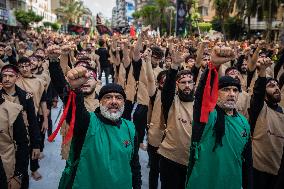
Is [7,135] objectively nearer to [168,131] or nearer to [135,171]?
[135,171]

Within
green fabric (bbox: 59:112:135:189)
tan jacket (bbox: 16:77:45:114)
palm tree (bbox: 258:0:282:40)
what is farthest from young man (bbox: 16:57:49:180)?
palm tree (bbox: 258:0:282:40)

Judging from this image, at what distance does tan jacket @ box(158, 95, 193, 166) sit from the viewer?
14.5 feet

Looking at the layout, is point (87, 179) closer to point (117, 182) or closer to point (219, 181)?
point (117, 182)

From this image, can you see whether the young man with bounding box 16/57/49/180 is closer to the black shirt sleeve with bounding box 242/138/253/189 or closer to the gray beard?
the gray beard

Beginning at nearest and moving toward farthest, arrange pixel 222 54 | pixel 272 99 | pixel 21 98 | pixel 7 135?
pixel 222 54 < pixel 7 135 < pixel 272 99 < pixel 21 98

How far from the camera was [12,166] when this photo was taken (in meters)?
4.10

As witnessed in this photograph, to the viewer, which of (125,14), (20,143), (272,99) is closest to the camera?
(20,143)

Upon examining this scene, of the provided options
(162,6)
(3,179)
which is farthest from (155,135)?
(162,6)

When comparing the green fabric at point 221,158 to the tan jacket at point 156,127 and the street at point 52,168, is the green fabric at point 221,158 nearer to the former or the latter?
the tan jacket at point 156,127

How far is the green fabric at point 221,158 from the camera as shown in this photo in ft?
11.6

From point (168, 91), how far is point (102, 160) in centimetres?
137

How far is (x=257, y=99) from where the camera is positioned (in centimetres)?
430

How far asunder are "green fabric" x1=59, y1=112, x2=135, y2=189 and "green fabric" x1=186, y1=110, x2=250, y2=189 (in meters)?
0.72

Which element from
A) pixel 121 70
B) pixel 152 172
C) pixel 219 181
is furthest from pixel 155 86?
pixel 121 70
